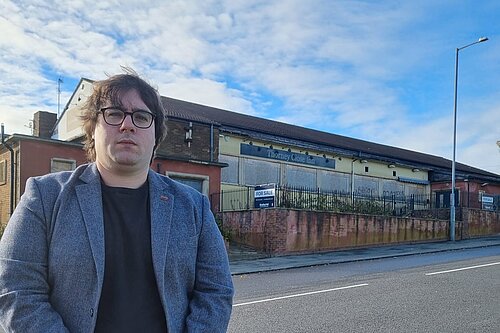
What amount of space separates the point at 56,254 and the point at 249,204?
2266 cm

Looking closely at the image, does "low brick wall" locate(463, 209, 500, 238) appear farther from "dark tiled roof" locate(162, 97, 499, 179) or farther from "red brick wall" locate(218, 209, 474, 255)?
"dark tiled roof" locate(162, 97, 499, 179)

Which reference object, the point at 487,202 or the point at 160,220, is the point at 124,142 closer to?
the point at 160,220

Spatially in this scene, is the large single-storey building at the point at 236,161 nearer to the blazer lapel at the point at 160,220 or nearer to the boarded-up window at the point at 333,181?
the boarded-up window at the point at 333,181

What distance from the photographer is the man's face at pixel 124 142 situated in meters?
2.10

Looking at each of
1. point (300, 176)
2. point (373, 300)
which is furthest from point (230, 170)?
point (373, 300)

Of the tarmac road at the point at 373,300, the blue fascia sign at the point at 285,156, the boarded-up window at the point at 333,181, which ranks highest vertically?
the blue fascia sign at the point at 285,156

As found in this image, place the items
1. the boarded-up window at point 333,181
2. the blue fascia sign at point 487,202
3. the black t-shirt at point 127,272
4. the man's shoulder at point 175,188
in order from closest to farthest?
the black t-shirt at point 127,272
the man's shoulder at point 175,188
the boarded-up window at point 333,181
the blue fascia sign at point 487,202

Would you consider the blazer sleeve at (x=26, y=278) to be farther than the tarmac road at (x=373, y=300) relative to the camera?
No

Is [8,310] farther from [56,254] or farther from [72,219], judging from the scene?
[72,219]

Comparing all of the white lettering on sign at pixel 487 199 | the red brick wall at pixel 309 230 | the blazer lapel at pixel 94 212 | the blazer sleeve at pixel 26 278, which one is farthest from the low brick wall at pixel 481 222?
the blazer sleeve at pixel 26 278

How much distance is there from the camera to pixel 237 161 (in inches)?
1033

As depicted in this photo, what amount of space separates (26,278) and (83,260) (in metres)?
0.21

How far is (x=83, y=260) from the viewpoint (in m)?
1.92

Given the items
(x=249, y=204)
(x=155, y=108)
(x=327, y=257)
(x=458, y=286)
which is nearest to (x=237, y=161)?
(x=249, y=204)
